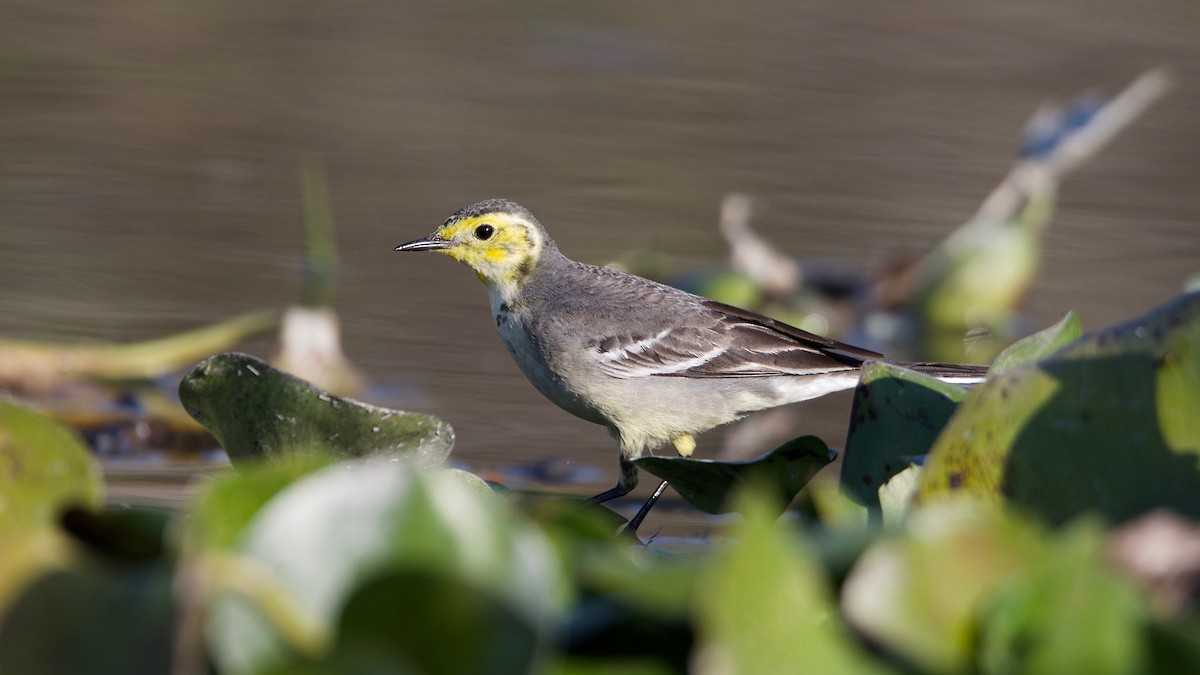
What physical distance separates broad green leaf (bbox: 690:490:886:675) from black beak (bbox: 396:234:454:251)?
440cm

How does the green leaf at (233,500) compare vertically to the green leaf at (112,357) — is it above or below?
above

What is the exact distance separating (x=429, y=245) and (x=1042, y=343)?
10.9 ft

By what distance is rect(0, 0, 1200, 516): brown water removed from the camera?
6.61 m

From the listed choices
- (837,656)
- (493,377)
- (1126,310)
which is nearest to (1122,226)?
(1126,310)

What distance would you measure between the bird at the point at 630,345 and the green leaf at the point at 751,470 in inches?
104

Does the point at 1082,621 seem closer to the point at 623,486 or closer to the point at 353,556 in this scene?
the point at 353,556

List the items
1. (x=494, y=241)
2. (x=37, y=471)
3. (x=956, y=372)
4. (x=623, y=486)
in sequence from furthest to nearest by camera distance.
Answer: (x=494, y=241) → (x=956, y=372) → (x=623, y=486) → (x=37, y=471)

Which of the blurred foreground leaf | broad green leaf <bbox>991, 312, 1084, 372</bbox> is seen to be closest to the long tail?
broad green leaf <bbox>991, 312, 1084, 372</bbox>

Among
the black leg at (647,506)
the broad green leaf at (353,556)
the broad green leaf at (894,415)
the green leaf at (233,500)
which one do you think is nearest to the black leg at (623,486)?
the black leg at (647,506)

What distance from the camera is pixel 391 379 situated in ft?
18.9

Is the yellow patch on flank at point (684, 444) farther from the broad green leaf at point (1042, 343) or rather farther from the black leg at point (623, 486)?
the broad green leaf at point (1042, 343)

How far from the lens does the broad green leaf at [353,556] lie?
4.41ft

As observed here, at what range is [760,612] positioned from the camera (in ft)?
4.29

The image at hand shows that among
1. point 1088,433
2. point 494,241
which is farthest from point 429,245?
point 1088,433
